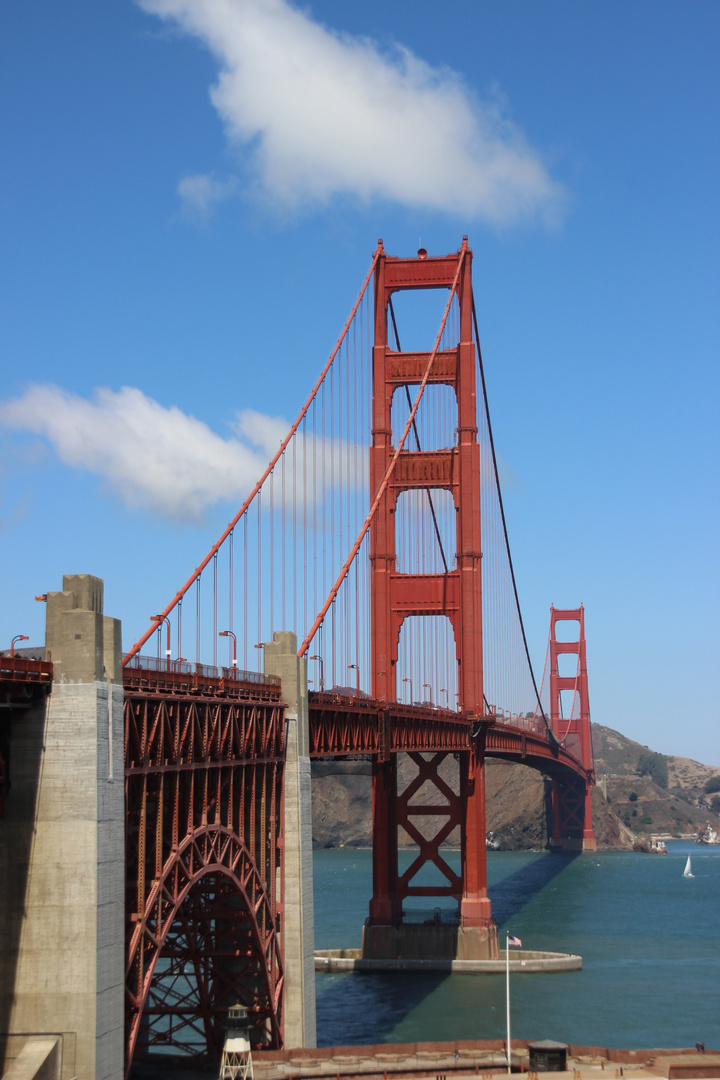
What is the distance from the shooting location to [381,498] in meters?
→ 70.1

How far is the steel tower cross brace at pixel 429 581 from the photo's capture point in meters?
70.2

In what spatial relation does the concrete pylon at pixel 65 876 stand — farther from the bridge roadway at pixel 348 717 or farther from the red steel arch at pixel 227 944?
the red steel arch at pixel 227 944

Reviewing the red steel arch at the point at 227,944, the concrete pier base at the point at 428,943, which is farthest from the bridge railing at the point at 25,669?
the concrete pier base at the point at 428,943

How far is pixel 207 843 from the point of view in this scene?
33.6 metres

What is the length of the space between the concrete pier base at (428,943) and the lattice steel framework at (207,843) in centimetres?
2648

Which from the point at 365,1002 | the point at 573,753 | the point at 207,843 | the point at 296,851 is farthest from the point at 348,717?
the point at 573,753

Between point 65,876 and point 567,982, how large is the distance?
43.7 metres

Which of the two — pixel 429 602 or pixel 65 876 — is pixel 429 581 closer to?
pixel 429 602

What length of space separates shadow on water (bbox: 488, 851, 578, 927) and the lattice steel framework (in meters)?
49.1

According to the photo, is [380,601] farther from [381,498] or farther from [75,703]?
[75,703]

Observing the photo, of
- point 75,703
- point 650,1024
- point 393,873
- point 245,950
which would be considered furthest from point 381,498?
point 75,703

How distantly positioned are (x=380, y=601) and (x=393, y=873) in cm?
1454

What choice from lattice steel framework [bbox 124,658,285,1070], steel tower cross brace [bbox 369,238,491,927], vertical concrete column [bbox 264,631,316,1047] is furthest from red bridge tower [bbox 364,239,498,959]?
lattice steel framework [bbox 124,658,285,1070]

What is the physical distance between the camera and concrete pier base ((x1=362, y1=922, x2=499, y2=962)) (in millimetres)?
68062
